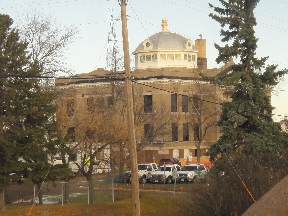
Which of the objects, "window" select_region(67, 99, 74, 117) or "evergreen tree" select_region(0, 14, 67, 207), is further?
"window" select_region(67, 99, 74, 117)

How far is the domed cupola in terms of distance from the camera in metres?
76.9

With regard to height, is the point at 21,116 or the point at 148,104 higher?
the point at 148,104

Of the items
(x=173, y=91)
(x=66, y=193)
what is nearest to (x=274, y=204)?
(x=66, y=193)

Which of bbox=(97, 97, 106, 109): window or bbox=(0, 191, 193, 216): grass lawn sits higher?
bbox=(97, 97, 106, 109): window

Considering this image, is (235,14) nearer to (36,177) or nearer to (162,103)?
(36,177)

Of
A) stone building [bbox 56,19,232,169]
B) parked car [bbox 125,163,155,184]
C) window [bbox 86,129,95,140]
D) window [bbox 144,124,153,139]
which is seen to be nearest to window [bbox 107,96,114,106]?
window [bbox 144,124,153,139]

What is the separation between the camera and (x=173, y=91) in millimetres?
53781

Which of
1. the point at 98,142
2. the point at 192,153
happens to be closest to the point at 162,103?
the point at 192,153

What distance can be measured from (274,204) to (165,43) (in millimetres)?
62191

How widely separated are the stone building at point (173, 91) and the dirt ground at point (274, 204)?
3207 cm

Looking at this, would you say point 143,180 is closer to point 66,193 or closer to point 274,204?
point 66,193

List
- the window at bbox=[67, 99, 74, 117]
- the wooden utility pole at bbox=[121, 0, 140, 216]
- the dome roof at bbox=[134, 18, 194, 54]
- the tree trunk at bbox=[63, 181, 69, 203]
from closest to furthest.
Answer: the wooden utility pole at bbox=[121, 0, 140, 216] < the tree trunk at bbox=[63, 181, 69, 203] < the window at bbox=[67, 99, 74, 117] < the dome roof at bbox=[134, 18, 194, 54]

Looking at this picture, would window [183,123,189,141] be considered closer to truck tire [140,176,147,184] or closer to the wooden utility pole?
truck tire [140,176,147,184]

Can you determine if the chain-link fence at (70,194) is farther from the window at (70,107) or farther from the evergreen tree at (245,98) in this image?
the evergreen tree at (245,98)
